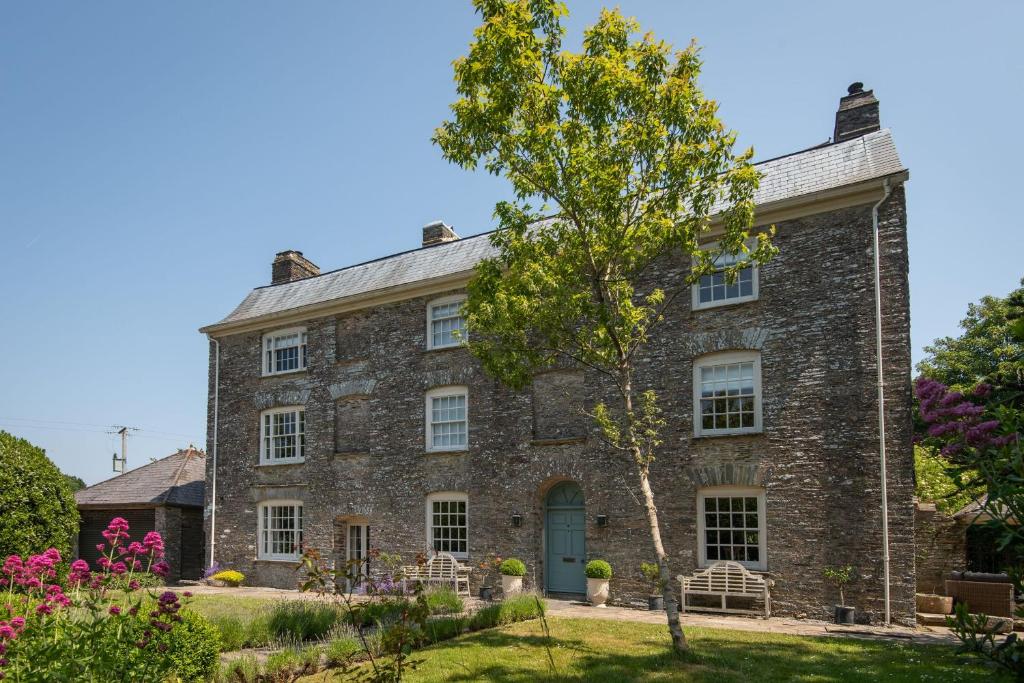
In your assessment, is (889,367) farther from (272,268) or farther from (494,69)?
(272,268)

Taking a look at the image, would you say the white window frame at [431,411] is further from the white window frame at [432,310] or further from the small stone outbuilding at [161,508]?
the small stone outbuilding at [161,508]

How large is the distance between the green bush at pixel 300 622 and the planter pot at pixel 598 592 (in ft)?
18.0

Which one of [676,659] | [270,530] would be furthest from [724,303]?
[270,530]

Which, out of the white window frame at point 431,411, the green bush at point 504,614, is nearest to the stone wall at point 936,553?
the green bush at point 504,614

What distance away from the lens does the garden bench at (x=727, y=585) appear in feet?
46.9

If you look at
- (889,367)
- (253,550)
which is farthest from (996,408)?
(253,550)

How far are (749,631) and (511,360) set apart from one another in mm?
6182

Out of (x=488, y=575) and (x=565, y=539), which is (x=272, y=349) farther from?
(x=565, y=539)

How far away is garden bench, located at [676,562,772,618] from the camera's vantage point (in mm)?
14281

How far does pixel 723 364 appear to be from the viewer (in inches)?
616

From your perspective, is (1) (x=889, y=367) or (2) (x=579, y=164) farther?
(1) (x=889, y=367)

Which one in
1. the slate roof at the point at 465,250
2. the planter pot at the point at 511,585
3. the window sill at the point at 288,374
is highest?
the slate roof at the point at 465,250

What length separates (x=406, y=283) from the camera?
20.5 metres

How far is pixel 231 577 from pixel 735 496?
596 inches
